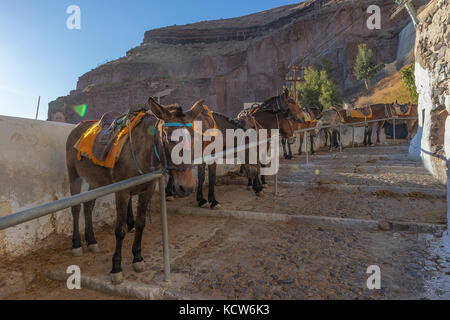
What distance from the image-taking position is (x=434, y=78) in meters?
5.89

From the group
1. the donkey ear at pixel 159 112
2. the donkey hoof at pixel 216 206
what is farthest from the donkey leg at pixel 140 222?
the donkey hoof at pixel 216 206

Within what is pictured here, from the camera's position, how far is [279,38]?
52.2m

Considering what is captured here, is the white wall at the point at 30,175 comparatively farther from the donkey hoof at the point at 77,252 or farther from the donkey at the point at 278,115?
the donkey at the point at 278,115

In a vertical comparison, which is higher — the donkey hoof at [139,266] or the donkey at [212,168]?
the donkey at [212,168]

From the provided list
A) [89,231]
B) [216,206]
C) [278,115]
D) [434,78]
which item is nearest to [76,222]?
[89,231]

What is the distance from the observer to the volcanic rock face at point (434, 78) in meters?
5.39

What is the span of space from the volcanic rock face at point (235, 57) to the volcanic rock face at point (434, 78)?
37070 mm

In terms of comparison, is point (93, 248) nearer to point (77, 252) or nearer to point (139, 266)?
point (77, 252)

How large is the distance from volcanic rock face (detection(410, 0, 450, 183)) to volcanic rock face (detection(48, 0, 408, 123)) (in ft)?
122

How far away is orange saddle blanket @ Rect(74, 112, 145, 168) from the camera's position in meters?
2.76

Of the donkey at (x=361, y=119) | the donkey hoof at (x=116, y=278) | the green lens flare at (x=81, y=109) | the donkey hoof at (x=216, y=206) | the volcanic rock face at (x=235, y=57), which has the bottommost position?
the donkey hoof at (x=116, y=278)

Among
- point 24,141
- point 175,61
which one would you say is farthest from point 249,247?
point 175,61

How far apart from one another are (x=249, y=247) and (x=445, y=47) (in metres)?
5.92
